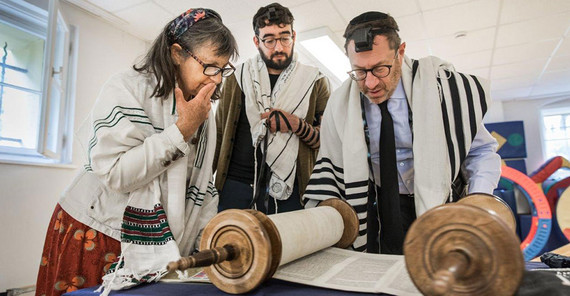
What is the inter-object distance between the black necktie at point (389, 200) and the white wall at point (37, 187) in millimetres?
3208

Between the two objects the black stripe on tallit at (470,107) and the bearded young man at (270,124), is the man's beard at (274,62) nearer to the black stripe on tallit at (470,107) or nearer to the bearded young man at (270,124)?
the bearded young man at (270,124)

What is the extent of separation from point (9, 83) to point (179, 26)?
9.44 ft

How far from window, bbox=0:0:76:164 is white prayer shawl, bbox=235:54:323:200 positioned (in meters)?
2.11

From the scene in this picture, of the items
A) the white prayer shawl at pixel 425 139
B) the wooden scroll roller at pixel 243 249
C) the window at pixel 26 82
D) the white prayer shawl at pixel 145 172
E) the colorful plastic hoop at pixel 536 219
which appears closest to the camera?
the wooden scroll roller at pixel 243 249

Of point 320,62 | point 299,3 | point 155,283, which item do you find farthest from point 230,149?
point 320,62

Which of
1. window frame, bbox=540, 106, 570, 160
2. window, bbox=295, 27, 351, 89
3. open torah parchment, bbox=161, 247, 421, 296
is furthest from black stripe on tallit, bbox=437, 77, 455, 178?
window frame, bbox=540, 106, 570, 160

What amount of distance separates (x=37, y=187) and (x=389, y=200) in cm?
338

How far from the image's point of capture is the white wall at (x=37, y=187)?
3051 mm

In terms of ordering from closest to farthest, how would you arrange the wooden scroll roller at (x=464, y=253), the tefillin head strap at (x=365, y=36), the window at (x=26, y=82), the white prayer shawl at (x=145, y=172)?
the wooden scroll roller at (x=464, y=253) → the white prayer shawl at (x=145, y=172) → the tefillin head strap at (x=365, y=36) → the window at (x=26, y=82)

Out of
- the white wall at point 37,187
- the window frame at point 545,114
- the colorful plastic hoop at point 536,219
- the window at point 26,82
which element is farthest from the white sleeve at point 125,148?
the window frame at point 545,114

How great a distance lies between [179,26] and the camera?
4.07 ft

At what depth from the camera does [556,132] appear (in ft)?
26.3

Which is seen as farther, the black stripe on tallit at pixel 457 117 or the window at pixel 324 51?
the window at pixel 324 51

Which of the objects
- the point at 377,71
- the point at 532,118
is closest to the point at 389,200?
the point at 377,71
